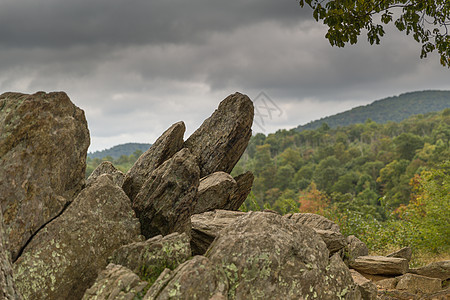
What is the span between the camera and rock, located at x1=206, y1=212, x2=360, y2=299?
7336 mm

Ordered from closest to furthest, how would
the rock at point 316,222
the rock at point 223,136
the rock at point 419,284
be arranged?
1. the rock at point 419,284
2. the rock at point 316,222
3. the rock at point 223,136

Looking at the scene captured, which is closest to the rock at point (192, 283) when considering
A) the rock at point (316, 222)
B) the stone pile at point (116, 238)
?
the stone pile at point (116, 238)

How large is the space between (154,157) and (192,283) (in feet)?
22.8

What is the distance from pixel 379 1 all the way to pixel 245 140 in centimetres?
657

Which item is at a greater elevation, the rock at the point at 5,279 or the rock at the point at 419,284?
the rock at the point at 5,279

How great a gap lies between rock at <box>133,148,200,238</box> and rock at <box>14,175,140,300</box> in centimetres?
62

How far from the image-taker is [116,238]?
28.4 ft

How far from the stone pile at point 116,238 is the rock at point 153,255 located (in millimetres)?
19

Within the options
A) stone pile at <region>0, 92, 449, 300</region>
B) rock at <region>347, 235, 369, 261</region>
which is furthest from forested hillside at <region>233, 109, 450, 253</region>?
stone pile at <region>0, 92, 449, 300</region>

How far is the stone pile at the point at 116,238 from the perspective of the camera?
7059 mm

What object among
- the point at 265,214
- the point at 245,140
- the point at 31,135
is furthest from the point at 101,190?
the point at 245,140

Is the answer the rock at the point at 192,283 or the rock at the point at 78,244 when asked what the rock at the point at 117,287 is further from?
the rock at the point at 78,244

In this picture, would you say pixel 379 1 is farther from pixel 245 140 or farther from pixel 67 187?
pixel 67 187

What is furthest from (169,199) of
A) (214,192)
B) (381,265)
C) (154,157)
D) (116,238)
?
(381,265)
